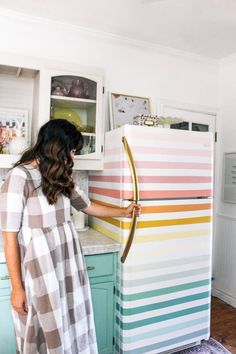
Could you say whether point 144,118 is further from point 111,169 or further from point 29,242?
point 29,242

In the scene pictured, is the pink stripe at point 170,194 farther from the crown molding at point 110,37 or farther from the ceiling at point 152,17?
the crown molding at point 110,37

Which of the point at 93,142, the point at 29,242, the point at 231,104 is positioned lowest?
the point at 29,242

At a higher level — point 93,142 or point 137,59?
point 137,59

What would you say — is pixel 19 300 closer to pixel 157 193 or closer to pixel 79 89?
pixel 157 193

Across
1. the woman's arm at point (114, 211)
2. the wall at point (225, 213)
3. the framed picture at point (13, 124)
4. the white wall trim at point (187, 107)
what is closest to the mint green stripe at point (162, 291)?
the woman's arm at point (114, 211)

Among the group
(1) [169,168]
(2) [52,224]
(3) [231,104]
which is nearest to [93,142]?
(1) [169,168]

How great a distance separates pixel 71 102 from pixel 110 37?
75 cm

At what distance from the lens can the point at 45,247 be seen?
4.60 feet

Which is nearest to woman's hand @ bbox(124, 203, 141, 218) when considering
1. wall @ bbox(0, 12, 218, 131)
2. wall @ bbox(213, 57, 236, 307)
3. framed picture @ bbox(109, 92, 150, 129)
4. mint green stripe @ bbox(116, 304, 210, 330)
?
mint green stripe @ bbox(116, 304, 210, 330)

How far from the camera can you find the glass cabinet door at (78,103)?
6.94 ft

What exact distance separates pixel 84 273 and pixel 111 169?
30.9 inches

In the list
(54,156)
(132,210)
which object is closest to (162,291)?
(132,210)

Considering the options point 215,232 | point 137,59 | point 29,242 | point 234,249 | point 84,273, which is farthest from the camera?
point 215,232

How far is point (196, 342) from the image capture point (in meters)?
2.24
